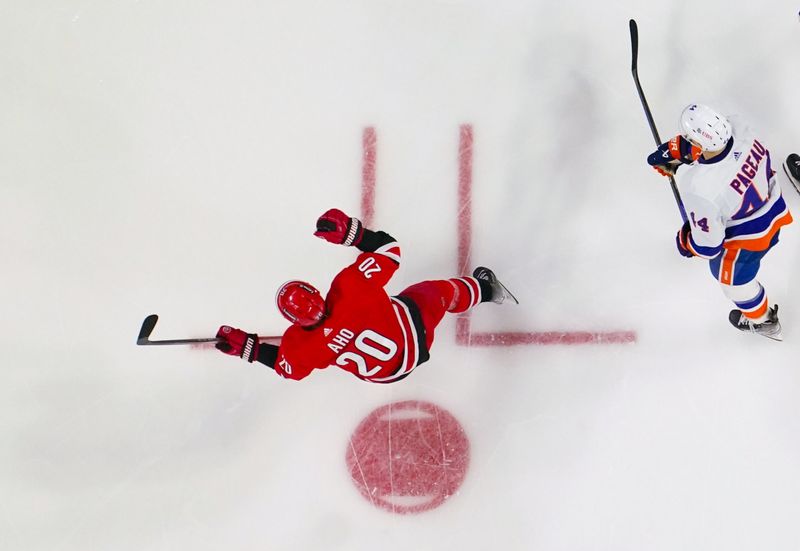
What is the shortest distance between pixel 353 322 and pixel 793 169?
2.93 meters

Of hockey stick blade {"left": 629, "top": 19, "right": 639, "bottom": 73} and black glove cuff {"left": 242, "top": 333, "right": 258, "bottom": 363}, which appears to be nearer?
black glove cuff {"left": 242, "top": 333, "right": 258, "bottom": 363}

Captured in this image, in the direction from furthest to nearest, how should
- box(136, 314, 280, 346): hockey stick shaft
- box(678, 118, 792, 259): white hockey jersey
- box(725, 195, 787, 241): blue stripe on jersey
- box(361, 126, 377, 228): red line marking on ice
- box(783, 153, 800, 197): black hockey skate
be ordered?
box(361, 126, 377, 228): red line marking on ice < box(783, 153, 800, 197): black hockey skate < box(136, 314, 280, 346): hockey stick shaft < box(725, 195, 787, 241): blue stripe on jersey < box(678, 118, 792, 259): white hockey jersey

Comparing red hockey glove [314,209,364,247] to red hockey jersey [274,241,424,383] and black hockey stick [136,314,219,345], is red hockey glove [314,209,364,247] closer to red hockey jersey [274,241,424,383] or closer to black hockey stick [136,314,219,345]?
red hockey jersey [274,241,424,383]

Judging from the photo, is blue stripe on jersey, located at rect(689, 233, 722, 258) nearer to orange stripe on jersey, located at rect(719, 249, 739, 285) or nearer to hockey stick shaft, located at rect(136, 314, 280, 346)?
orange stripe on jersey, located at rect(719, 249, 739, 285)

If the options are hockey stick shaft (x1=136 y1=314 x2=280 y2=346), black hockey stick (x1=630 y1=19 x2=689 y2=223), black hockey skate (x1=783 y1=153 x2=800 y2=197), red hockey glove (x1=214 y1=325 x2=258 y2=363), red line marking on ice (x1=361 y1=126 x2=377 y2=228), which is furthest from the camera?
red line marking on ice (x1=361 y1=126 x2=377 y2=228)

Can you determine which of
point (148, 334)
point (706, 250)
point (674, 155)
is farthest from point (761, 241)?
point (148, 334)

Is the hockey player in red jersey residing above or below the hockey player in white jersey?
below

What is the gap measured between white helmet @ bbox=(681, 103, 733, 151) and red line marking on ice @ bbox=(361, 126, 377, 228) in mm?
1961

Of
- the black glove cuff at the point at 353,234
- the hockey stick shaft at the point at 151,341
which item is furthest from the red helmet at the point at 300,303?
the hockey stick shaft at the point at 151,341

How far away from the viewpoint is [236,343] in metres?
3.65

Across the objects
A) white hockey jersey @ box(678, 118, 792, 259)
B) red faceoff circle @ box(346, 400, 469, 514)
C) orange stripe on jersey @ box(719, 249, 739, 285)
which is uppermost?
white hockey jersey @ box(678, 118, 792, 259)

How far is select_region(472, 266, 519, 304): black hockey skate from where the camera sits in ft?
13.6

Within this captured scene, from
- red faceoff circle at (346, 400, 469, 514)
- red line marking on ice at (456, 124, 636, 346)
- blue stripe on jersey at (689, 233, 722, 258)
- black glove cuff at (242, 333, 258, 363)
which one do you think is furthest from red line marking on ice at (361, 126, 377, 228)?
blue stripe on jersey at (689, 233, 722, 258)

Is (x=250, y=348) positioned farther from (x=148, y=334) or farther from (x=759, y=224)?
(x=759, y=224)
